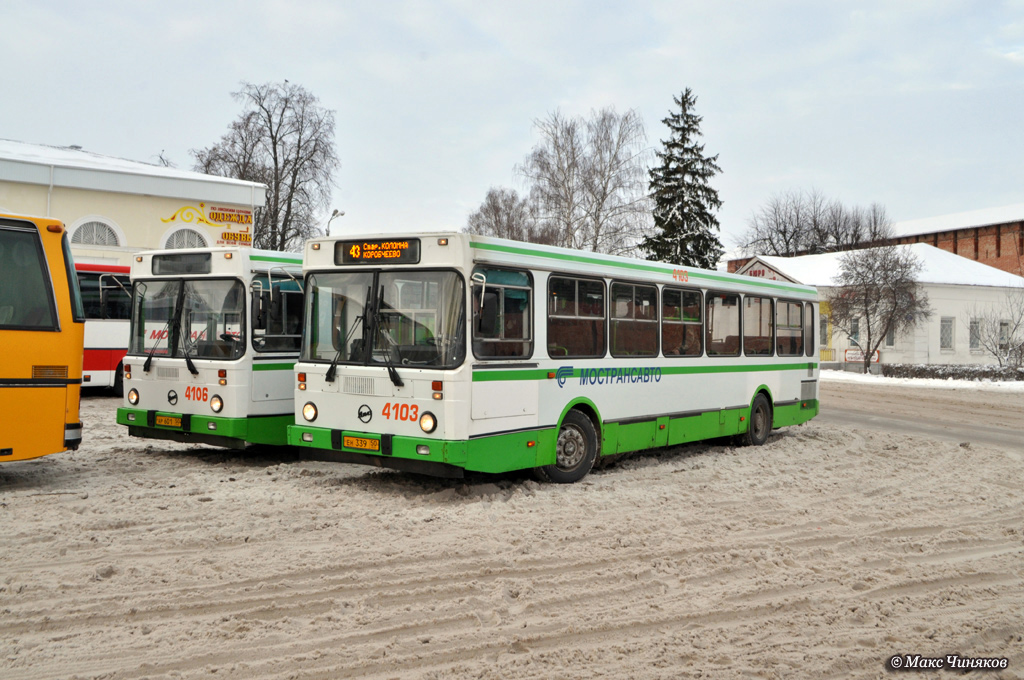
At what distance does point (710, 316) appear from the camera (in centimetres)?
1290

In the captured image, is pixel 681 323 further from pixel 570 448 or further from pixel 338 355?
pixel 338 355

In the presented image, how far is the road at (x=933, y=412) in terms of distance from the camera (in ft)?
54.3

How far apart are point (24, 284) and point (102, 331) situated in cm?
1185

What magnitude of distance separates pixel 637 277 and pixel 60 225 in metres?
6.71

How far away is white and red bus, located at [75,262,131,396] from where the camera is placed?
19938 millimetres

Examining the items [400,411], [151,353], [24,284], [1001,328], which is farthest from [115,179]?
[1001,328]

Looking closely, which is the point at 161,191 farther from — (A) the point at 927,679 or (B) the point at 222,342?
(A) the point at 927,679

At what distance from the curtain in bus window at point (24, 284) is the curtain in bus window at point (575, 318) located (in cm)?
530

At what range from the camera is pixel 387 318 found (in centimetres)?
902

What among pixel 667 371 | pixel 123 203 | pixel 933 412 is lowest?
pixel 933 412

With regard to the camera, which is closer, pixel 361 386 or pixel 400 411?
pixel 400 411

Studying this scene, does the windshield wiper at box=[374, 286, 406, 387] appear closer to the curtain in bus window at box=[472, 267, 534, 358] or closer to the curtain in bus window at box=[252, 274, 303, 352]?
the curtain in bus window at box=[472, 267, 534, 358]

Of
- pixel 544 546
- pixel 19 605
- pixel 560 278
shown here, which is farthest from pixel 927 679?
pixel 560 278

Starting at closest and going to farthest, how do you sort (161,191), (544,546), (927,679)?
(927,679) < (544,546) < (161,191)
